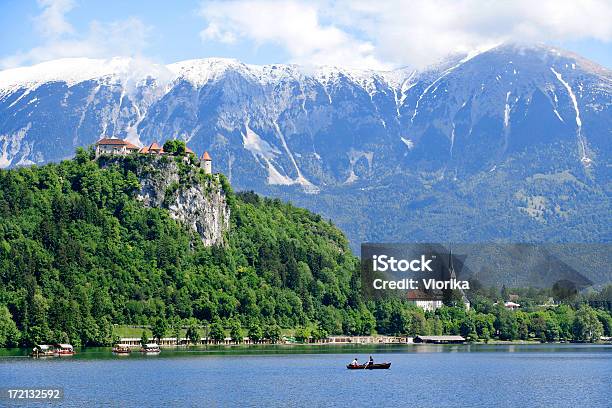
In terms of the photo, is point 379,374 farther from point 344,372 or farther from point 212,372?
point 212,372

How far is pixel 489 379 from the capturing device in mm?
150125

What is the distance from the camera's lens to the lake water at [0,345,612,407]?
12394 centimetres

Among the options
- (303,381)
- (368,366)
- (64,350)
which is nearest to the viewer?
(303,381)

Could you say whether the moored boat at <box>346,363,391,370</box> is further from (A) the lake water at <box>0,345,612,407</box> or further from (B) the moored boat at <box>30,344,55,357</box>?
(B) the moored boat at <box>30,344,55,357</box>

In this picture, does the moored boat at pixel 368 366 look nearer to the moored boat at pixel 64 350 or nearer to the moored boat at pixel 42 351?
the moored boat at pixel 64 350

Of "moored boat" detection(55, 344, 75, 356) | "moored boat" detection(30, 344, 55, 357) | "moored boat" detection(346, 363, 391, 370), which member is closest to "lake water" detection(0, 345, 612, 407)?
"moored boat" detection(346, 363, 391, 370)

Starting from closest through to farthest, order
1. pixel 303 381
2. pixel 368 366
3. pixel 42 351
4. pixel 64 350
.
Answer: pixel 303 381 → pixel 368 366 → pixel 42 351 → pixel 64 350

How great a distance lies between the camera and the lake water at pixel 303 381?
123938 mm

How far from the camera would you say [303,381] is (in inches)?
5728

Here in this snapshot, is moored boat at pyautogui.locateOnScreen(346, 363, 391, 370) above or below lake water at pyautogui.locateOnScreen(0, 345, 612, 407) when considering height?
above

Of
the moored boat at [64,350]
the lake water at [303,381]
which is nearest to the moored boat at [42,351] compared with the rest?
the moored boat at [64,350]

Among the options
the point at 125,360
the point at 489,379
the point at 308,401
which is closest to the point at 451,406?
the point at 308,401

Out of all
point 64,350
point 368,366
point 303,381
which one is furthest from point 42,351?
point 303,381

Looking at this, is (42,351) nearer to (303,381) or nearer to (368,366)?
(368,366)
